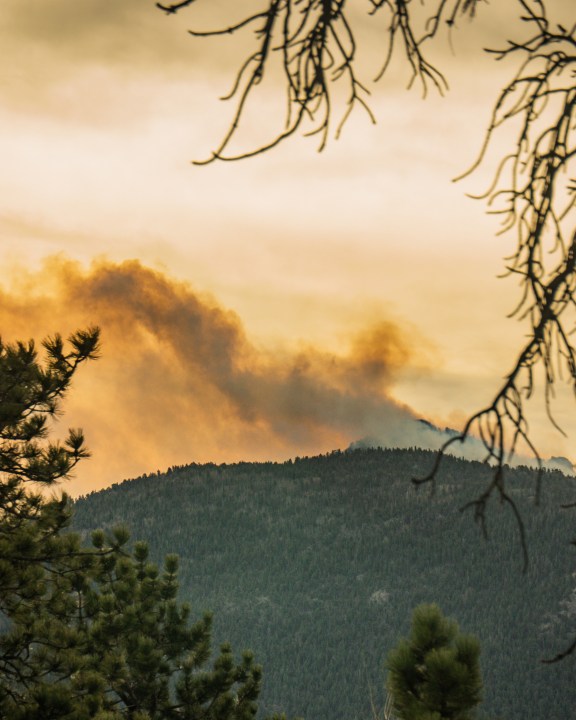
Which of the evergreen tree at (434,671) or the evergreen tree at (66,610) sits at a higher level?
the evergreen tree at (66,610)

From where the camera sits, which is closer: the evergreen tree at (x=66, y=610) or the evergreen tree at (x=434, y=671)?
the evergreen tree at (x=434, y=671)

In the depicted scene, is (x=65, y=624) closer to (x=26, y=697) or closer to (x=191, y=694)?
(x=26, y=697)

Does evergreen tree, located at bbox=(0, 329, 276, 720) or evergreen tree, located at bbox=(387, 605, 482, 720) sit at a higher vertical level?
evergreen tree, located at bbox=(0, 329, 276, 720)

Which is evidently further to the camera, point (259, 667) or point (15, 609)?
point (259, 667)

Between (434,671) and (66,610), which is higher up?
(66,610)

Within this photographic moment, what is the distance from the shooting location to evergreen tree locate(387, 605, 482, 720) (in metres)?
7.05

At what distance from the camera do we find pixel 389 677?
720 cm

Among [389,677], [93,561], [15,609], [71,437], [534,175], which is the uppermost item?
[71,437]

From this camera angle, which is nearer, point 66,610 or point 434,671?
point 434,671

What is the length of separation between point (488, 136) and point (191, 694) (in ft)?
51.1

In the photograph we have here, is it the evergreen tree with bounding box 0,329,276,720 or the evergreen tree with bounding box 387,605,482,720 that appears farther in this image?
the evergreen tree with bounding box 0,329,276,720

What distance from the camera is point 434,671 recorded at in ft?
23.1

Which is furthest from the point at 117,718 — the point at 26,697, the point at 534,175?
the point at 534,175

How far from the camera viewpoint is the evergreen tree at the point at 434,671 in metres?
7.05
